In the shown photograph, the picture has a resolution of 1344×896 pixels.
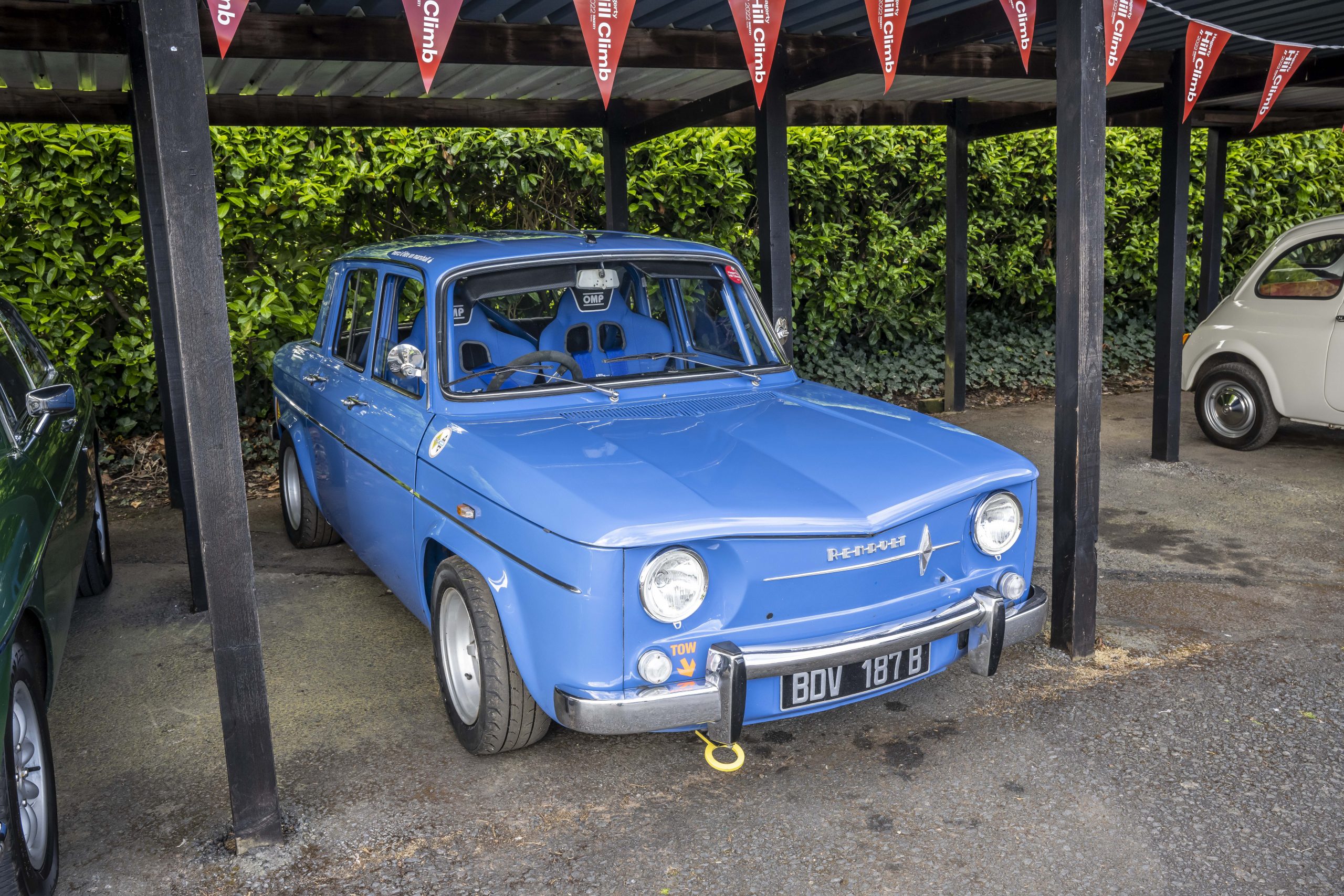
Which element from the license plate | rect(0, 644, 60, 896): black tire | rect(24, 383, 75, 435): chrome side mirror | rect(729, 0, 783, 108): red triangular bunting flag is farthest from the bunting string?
rect(0, 644, 60, 896): black tire

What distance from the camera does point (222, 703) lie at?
10.1 ft

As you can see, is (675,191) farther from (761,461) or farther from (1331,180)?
(1331,180)

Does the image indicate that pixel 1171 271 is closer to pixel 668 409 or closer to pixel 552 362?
pixel 668 409

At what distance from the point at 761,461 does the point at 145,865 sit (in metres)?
2.23

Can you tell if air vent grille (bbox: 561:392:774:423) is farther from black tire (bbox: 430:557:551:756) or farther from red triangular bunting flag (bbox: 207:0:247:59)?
red triangular bunting flag (bbox: 207:0:247:59)

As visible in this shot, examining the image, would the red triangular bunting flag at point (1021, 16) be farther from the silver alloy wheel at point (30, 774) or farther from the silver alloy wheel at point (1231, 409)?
the silver alloy wheel at point (30, 774)

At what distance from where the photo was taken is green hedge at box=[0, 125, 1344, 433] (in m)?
7.61

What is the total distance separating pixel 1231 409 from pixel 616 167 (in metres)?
5.20

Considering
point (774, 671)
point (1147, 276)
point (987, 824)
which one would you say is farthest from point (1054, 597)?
point (1147, 276)

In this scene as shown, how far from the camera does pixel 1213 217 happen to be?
10953 mm

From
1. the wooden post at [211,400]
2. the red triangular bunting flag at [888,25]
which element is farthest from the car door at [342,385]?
the red triangular bunting flag at [888,25]

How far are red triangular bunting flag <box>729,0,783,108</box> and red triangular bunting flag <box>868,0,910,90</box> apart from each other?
1.45 feet

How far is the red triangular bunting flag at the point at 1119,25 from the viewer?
16.5 feet

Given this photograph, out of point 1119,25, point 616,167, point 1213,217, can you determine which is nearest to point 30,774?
point 1119,25
